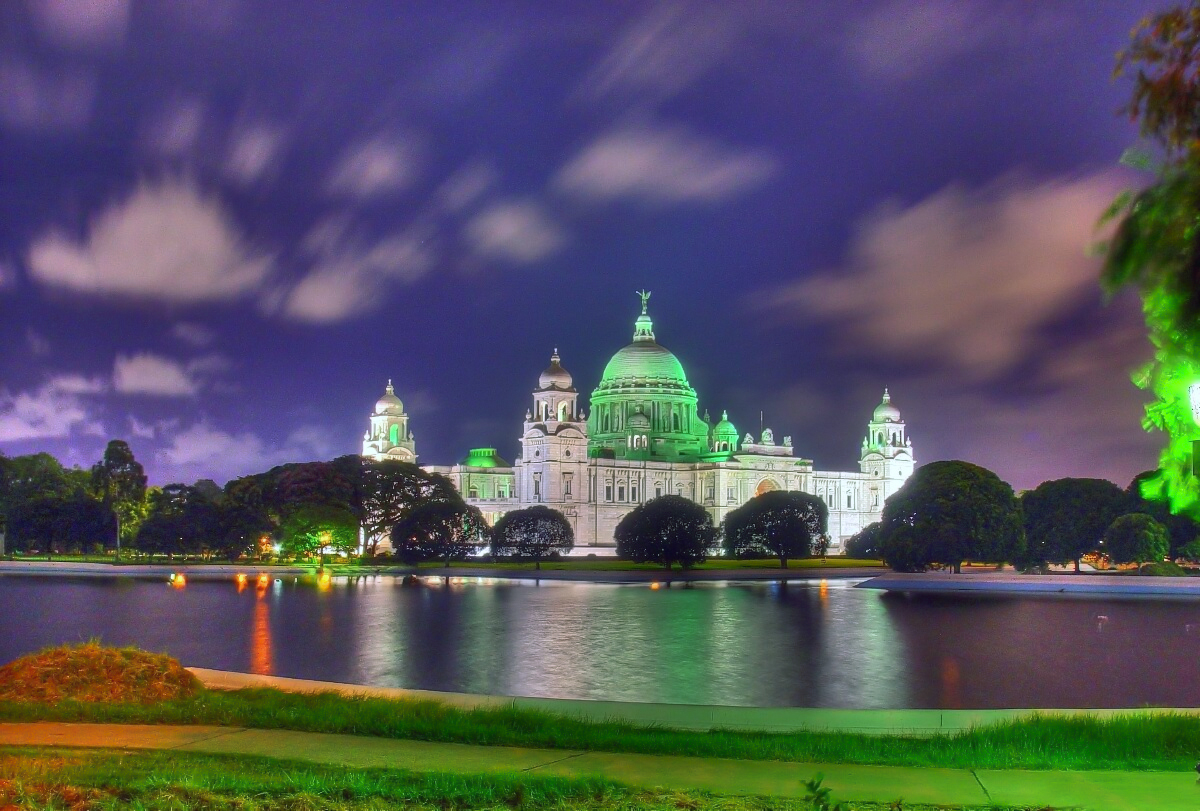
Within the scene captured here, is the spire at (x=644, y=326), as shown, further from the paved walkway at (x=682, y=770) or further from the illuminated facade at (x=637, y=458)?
the paved walkway at (x=682, y=770)

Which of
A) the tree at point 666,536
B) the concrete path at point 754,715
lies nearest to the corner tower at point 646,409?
the tree at point 666,536

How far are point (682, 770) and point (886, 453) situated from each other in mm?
152307

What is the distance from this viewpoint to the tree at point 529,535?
100250 millimetres

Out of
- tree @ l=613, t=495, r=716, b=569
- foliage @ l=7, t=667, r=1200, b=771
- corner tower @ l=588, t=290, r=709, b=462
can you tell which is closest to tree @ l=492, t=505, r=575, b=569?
tree @ l=613, t=495, r=716, b=569

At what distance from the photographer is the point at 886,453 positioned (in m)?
161

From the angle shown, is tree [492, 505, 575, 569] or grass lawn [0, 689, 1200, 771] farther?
tree [492, 505, 575, 569]

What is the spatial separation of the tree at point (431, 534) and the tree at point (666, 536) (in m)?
13.3

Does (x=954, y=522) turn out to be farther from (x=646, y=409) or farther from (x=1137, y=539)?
(x=646, y=409)

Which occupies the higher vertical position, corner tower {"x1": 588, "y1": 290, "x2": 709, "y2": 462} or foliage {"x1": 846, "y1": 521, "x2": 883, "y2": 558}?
corner tower {"x1": 588, "y1": 290, "x2": 709, "y2": 462}

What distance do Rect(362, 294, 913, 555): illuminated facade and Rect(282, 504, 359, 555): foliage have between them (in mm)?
33459

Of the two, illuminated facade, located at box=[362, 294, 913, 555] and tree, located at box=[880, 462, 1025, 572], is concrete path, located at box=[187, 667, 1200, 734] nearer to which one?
tree, located at box=[880, 462, 1025, 572]

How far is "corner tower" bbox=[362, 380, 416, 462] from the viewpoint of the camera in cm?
14725

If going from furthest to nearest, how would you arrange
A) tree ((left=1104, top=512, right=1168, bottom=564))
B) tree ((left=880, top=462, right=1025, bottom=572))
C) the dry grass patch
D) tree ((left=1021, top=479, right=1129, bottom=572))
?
tree ((left=1021, top=479, right=1129, bottom=572))
tree ((left=880, top=462, right=1025, bottom=572))
tree ((left=1104, top=512, right=1168, bottom=564))
the dry grass patch


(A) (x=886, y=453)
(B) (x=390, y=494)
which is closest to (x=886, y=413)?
(A) (x=886, y=453)
